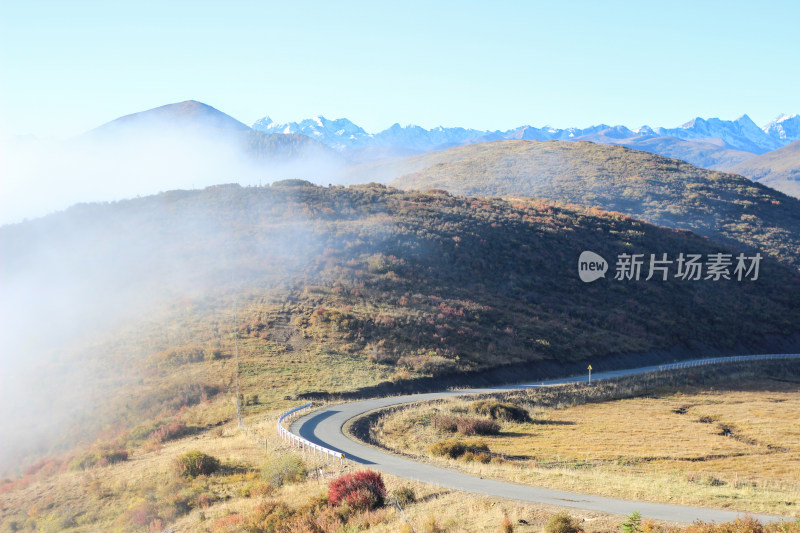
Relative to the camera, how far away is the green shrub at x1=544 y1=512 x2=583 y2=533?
41.0ft

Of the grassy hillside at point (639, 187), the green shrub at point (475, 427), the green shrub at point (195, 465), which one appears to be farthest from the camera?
the grassy hillside at point (639, 187)

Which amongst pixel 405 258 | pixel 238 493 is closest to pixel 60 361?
pixel 238 493

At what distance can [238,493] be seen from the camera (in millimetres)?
19781

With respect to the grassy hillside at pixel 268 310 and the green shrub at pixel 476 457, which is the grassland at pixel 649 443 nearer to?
the green shrub at pixel 476 457

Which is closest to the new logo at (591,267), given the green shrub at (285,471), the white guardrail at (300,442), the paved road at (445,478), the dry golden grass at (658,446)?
the dry golden grass at (658,446)

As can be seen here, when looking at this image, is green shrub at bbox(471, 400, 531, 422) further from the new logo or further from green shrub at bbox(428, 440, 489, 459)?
the new logo

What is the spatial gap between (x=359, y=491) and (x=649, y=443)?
1668 centimetres

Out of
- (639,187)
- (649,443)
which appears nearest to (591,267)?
(649,443)

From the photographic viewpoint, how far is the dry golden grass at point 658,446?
16812 millimetres

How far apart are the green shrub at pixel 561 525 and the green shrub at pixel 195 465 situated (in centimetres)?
1460

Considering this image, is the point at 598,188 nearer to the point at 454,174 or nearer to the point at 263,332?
the point at 454,174

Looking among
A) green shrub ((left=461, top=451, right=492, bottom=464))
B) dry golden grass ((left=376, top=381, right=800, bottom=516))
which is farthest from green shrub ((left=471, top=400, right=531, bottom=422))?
green shrub ((left=461, top=451, right=492, bottom=464))

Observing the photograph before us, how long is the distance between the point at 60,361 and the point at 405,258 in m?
32.3

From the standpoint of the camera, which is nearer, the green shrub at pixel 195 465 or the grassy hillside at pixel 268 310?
the green shrub at pixel 195 465
